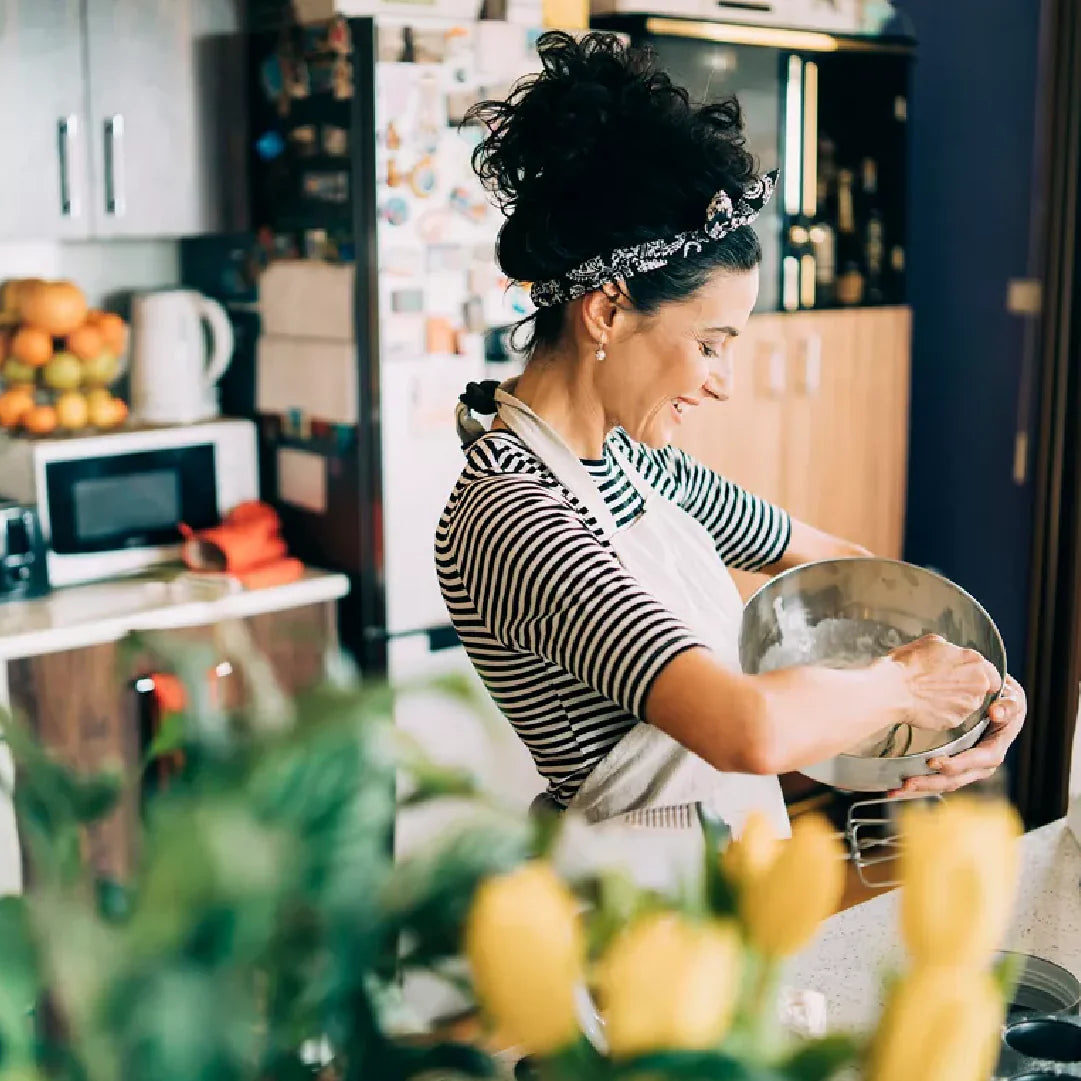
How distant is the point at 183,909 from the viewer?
367mm

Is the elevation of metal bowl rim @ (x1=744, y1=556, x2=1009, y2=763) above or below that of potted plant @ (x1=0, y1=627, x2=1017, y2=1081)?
below

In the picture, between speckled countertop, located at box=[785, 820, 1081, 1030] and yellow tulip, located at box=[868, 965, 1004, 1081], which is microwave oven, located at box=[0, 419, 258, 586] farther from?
yellow tulip, located at box=[868, 965, 1004, 1081]

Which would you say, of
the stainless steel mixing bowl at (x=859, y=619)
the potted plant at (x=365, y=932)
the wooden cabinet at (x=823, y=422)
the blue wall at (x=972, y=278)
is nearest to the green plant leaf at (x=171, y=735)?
the potted plant at (x=365, y=932)

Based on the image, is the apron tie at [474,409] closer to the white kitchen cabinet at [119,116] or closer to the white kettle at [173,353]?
the white kitchen cabinet at [119,116]

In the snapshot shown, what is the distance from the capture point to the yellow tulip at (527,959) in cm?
40

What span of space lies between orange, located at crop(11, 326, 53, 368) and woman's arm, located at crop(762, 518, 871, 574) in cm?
162

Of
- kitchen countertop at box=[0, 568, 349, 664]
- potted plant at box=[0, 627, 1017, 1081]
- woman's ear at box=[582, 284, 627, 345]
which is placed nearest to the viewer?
potted plant at box=[0, 627, 1017, 1081]

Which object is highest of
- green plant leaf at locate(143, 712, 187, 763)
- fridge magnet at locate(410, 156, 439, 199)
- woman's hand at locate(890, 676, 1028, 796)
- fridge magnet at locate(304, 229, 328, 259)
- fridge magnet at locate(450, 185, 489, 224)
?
fridge magnet at locate(410, 156, 439, 199)

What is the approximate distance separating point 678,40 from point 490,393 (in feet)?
5.85

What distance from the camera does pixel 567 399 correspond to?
1.47 meters

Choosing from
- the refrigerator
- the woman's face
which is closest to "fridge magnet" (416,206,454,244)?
the refrigerator

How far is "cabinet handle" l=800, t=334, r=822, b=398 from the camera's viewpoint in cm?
335

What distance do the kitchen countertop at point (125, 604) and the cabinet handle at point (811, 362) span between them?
1.20 m

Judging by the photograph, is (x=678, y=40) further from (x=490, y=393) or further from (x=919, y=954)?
(x=919, y=954)
